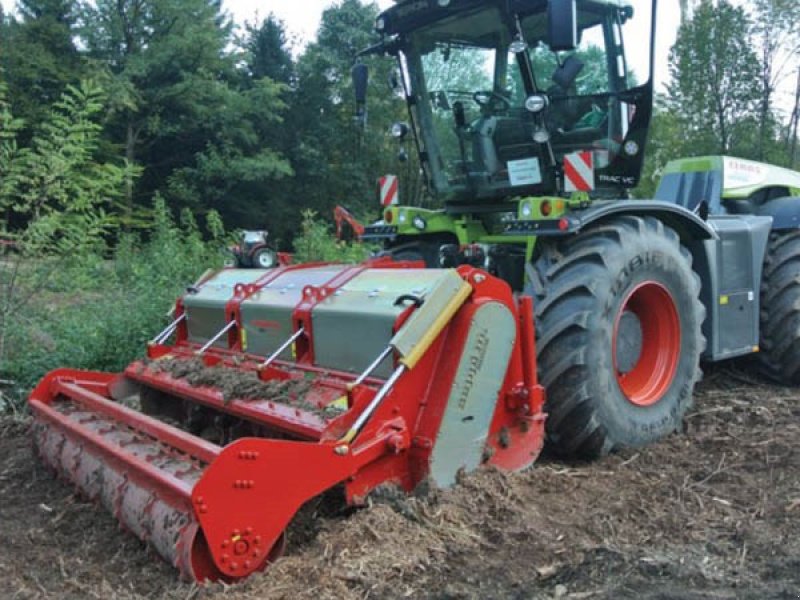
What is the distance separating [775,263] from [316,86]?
81.2 feet

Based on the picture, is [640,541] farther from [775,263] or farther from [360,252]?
[360,252]

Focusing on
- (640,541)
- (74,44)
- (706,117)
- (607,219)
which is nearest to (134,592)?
(640,541)

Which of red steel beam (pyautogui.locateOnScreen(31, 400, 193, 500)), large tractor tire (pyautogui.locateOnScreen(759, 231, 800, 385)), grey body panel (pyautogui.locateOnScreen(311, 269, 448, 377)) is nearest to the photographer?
red steel beam (pyautogui.locateOnScreen(31, 400, 193, 500))

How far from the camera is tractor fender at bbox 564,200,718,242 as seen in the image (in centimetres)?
436

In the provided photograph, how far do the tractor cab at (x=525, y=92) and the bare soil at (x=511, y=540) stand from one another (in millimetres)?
1861

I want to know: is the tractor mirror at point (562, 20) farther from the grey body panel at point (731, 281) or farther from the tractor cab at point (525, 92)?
the grey body panel at point (731, 281)

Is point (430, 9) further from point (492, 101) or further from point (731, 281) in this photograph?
point (731, 281)

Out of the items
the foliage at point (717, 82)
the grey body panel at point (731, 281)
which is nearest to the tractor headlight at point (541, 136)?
the grey body panel at point (731, 281)

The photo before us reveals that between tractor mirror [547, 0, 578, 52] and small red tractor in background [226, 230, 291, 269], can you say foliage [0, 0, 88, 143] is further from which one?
tractor mirror [547, 0, 578, 52]

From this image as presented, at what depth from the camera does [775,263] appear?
6.16 metres

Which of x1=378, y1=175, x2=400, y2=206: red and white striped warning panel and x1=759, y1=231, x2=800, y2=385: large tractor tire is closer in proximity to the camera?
x1=759, y1=231, x2=800, y2=385: large tractor tire

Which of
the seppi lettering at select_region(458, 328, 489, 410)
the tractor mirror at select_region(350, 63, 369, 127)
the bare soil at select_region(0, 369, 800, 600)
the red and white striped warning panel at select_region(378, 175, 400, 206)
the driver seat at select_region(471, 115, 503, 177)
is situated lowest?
the bare soil at select_region(0, 369, 800, 600)

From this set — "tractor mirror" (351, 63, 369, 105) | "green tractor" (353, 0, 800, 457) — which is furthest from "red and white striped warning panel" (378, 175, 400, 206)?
"tractor mirror" (351, 63, 369, 105)

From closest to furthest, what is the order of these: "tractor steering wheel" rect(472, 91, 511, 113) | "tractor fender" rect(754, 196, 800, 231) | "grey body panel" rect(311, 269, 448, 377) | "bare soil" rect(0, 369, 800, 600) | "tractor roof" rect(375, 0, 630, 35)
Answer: "bare soil" rect(0, 369, 800, 600)
"grey body panel" rect(311, 269, 448, 377)
"tractor roof" rect(375, 0, 630, 35)
"tractor steering wheel" rect(472, 91, 511, 113)
"tractor fender" rect(754, 196, 800, 231)
